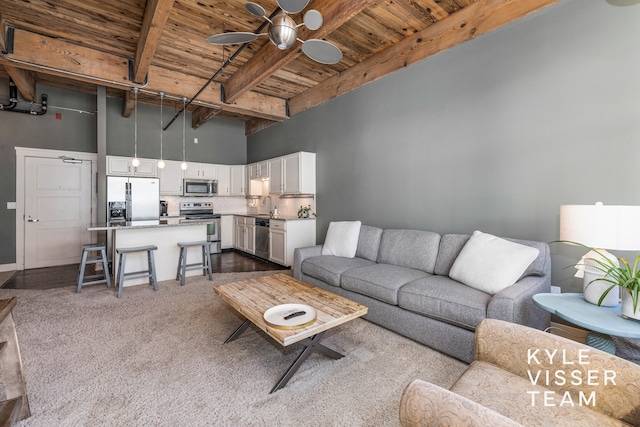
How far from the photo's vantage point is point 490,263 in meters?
2.38

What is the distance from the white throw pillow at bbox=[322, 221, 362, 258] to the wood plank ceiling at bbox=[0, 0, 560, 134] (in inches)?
83.6

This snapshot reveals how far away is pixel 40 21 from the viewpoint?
320 centimetres

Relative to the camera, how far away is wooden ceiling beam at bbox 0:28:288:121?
134 inches

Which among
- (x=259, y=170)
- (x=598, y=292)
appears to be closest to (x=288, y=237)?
(x=259, y=170)

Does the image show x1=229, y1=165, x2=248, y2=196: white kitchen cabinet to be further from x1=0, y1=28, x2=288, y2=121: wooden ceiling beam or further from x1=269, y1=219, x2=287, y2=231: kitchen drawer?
x1=0, y1=28, x2=288, y2=121: wooden ceiling beam

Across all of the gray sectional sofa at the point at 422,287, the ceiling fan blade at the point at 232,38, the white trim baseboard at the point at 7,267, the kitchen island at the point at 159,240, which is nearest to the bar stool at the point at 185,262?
the kitchen island at the point at 159,240

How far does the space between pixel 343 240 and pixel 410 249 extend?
0.94m

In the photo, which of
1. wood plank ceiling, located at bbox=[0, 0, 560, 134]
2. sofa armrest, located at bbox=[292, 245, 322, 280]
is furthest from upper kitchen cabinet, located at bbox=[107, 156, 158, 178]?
sofa armrest, located at bbox=[292, 245, 322, 280]

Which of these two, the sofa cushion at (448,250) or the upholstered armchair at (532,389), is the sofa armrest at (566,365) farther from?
the sofa cushion at (448,250)

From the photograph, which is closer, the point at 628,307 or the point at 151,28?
the point at 628,307

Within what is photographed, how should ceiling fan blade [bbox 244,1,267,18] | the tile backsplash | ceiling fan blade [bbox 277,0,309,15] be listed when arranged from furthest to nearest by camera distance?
the tile backsplash
ceiling fan blade [bbox 244,1,267,18]
ceiling fan blade [bbox 277,0,309,15]

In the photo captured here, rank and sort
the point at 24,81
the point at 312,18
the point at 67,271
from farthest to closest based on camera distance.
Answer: the point at 67,271 < the point at 24,81 < the point at 312,18

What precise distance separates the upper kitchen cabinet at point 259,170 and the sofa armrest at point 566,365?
17.8 ft

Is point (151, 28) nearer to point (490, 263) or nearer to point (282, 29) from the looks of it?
point (282, 29)
